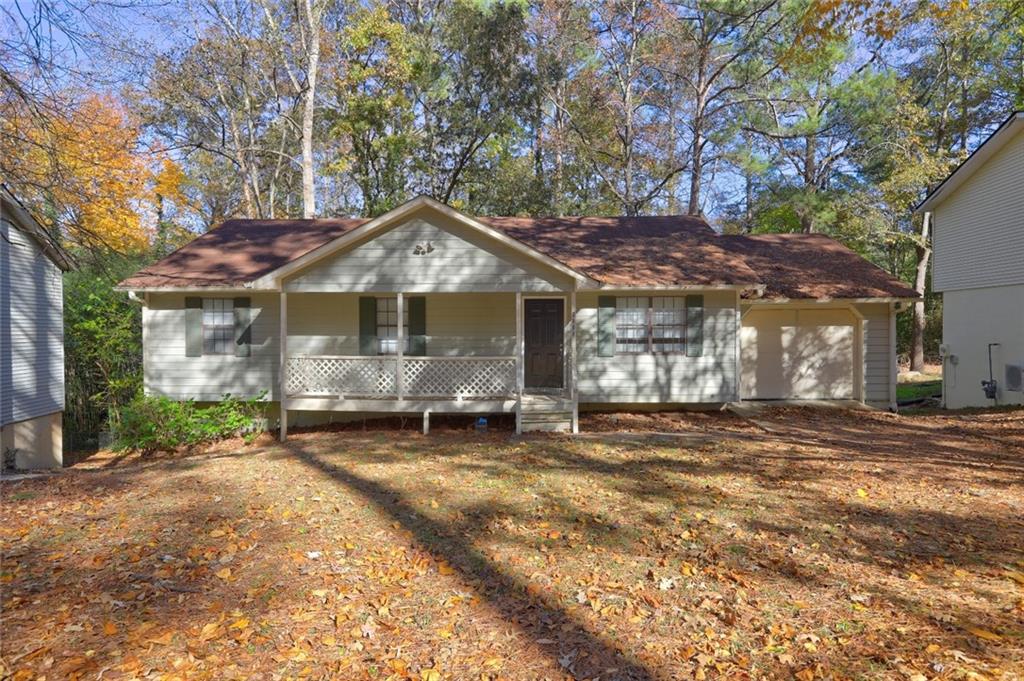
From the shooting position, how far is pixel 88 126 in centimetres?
684

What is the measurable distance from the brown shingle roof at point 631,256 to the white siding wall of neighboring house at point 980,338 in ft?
8.74

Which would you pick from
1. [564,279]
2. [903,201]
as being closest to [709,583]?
[564,279]

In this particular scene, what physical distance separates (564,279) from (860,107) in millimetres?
17523

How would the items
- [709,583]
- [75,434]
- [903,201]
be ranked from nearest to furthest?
[709,583] < [75,434] < [903,201]

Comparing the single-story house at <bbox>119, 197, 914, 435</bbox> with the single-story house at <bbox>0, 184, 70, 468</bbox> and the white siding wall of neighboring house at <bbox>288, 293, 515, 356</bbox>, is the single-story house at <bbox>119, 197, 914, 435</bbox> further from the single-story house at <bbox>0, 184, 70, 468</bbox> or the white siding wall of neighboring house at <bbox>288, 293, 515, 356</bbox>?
the single-story house at <bbox>0, 184, 70, 468</bbox>

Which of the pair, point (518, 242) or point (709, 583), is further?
point (518, 242)

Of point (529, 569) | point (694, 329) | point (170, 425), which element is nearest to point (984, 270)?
point (694, 329)

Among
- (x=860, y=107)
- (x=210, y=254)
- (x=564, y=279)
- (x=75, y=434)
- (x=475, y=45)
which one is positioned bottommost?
(x=75, y=434)

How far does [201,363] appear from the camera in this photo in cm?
1286

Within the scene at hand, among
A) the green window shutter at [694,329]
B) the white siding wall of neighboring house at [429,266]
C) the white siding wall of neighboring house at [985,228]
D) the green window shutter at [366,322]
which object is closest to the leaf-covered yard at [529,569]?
the white siding wall of neighboring house at [429,266]

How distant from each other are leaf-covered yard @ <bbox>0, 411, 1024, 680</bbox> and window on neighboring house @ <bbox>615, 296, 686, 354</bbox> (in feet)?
14.3

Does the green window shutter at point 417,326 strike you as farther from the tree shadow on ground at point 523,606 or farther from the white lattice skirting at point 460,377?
the tree shadow on ground at point 523,606

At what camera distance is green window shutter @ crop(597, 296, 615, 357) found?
12789 mm

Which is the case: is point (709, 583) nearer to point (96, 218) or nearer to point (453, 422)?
point (453, 422)
